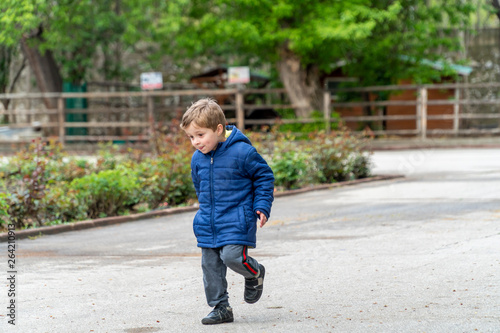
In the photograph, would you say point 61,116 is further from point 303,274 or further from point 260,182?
point 260,182

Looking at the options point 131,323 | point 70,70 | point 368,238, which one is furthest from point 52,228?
point 70,70

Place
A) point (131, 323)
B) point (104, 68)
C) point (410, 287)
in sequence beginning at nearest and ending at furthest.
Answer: point (131, 323)
point (410, 287)
point (104, 68)

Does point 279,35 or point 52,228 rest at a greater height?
point 279,35

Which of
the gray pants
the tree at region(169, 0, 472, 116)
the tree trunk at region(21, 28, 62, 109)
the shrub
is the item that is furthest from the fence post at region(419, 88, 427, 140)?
the gray pants

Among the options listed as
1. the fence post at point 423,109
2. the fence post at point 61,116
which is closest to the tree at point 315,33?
the fence post at point 423,109

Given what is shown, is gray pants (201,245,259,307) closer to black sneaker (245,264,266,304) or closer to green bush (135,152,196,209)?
black sneaker (245,264,266,304)

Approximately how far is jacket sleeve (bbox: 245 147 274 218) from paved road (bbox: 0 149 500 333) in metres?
0.81

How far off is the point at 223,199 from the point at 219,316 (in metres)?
0.80

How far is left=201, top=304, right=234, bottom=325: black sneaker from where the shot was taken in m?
Answer: 5.04

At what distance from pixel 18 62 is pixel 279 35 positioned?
18.4 metres

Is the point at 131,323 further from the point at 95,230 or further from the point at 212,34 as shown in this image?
the point at 212,34

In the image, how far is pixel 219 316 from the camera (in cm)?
505

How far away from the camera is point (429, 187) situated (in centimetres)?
1362

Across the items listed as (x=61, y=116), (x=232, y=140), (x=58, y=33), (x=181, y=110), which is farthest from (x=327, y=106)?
(x=232, y=140)
